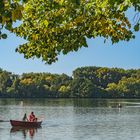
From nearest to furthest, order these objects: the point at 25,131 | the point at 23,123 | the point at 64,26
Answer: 1. the point at 64,26
2. the point at 25,131
3. the point at 23,123

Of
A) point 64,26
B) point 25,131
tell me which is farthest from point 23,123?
point 64,26

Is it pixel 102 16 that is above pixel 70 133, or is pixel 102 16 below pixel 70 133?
above

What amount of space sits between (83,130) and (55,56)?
1930 inches

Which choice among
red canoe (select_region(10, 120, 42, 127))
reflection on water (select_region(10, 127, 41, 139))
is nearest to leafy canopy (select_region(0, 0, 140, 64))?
reflection on water (select_region(10, 127, 41, 139))

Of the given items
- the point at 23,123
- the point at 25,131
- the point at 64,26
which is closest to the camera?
the point at 64,26

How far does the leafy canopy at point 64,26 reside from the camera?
14930 millimetres

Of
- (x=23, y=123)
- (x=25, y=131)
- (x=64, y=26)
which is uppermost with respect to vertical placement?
(x=64, y=26)

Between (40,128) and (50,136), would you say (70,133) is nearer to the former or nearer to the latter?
(50,136)

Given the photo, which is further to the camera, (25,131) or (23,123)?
(23,123)

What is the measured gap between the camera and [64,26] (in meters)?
16.0

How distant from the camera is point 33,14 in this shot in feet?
53.0

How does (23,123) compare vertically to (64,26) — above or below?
below

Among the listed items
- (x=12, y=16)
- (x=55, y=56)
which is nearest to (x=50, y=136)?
(x=55, y=56)

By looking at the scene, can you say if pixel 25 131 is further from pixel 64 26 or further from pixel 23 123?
pixel 64 26
